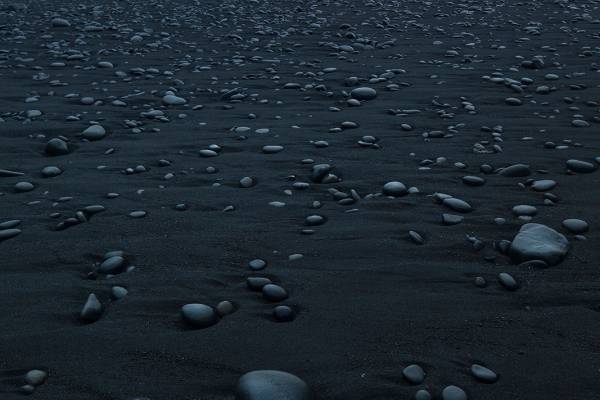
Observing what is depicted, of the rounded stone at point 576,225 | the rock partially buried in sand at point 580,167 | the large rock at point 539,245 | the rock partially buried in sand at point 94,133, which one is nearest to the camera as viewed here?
the large rock at point 539,245

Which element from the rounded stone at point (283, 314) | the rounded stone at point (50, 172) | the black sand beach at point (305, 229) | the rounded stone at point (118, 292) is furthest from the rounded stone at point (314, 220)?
the rounded stone at point (50, 172)

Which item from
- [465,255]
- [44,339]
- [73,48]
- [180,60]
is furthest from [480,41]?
[44,339]

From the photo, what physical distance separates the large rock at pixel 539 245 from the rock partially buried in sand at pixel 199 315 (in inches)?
61.7

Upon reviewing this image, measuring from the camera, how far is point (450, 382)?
215 cm

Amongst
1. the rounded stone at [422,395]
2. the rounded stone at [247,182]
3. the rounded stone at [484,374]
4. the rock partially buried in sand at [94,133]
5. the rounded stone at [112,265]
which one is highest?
the rounded stone at [484,374]

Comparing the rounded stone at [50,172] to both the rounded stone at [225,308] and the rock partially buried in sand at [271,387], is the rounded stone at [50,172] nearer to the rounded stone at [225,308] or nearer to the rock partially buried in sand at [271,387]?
the rounded stone at [225,308]

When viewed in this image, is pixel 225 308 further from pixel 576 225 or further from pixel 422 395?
pixel 576 225

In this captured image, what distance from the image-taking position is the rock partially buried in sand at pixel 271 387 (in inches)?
79.8

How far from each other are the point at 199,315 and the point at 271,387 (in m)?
0.62

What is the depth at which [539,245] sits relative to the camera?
302 cm

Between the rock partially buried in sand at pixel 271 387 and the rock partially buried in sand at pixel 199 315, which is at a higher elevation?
the rock partially buried in sand at pixel 271 387

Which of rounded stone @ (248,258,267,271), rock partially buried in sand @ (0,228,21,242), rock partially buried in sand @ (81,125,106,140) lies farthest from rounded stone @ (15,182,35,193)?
rounded stone @ (248,258,267,271)

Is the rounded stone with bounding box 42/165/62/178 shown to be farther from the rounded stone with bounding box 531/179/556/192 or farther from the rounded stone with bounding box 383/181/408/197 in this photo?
the rounded stone with bounding box 531/179/556/192

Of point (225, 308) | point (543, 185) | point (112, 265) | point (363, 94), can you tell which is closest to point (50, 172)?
point (112, 265)
